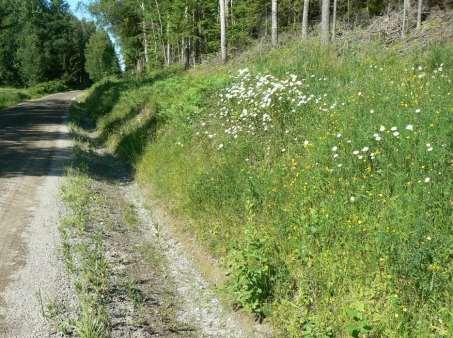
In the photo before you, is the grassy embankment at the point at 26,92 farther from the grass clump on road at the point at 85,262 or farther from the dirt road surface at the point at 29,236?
the grass clump on road at the point at 85,262

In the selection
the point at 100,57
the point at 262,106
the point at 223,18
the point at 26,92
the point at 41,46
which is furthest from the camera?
the point at 41,46

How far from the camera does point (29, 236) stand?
25.6ft

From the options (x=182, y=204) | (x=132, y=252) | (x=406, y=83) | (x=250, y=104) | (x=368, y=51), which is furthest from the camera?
(x=368, y=51)

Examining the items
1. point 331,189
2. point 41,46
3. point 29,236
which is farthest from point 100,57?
point 331,189

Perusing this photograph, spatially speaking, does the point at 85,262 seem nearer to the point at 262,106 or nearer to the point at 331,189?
the point at 331,189

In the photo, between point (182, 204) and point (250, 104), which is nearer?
point (182, 204)

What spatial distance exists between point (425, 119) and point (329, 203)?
1908 millimetres

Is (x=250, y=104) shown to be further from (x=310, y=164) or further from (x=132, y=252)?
(x=132, y=252)

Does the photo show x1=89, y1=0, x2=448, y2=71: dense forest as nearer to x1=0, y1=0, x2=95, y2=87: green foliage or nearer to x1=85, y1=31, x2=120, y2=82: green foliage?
x1=85, y1=31, x2=120, y2=82: green foliage

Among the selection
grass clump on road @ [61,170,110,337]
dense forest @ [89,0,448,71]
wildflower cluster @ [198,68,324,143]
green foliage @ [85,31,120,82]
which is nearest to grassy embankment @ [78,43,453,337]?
wildflower cluster @ [198,68,324,143]

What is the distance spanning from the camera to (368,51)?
1147 centimetres

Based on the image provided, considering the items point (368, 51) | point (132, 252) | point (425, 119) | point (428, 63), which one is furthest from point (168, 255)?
point (368, 51)

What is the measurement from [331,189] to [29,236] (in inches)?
182

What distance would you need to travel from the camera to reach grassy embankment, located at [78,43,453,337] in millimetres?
4812
